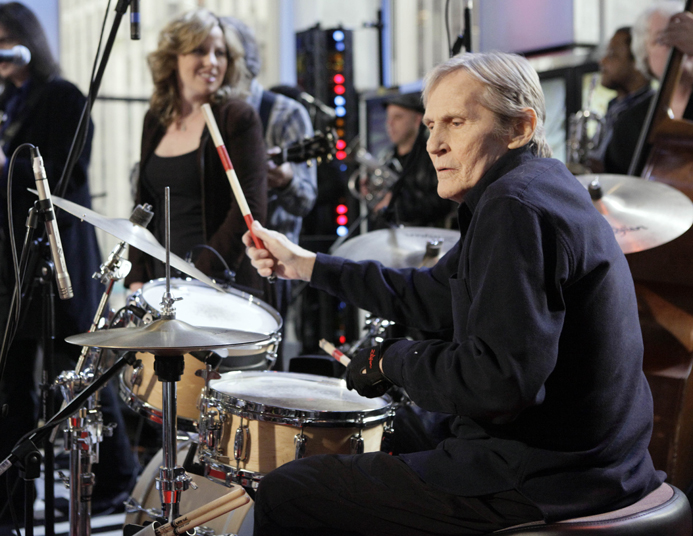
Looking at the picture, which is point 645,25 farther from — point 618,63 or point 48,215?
point 48,215

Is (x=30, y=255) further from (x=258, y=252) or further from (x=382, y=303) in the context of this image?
(x=382, y=303)

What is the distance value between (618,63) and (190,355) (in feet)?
9.92

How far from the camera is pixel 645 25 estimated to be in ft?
11.0

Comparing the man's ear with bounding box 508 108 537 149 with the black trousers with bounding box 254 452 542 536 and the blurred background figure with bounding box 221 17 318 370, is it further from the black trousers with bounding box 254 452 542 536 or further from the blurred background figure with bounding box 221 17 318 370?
the blurred background figure with bounding box 221 17 318 370

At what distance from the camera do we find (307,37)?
536cm

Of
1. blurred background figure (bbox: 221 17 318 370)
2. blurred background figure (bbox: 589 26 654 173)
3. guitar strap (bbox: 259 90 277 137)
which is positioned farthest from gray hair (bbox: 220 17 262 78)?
blurred background figure (bbox: 589 26 654 173)

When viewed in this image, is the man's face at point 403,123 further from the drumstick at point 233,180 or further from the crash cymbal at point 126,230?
the crash cymbal at point 126,230

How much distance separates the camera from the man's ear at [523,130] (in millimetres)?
1490

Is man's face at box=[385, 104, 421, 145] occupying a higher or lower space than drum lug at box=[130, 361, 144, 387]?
higher

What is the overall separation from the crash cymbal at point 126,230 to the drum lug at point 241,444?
1.24ft

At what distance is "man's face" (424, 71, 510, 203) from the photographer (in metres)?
→ 1.49

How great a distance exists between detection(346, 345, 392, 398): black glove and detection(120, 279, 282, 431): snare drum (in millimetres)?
594

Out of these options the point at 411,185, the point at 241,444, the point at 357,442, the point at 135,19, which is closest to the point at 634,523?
the point at 357,442

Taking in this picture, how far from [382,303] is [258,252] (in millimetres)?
371
